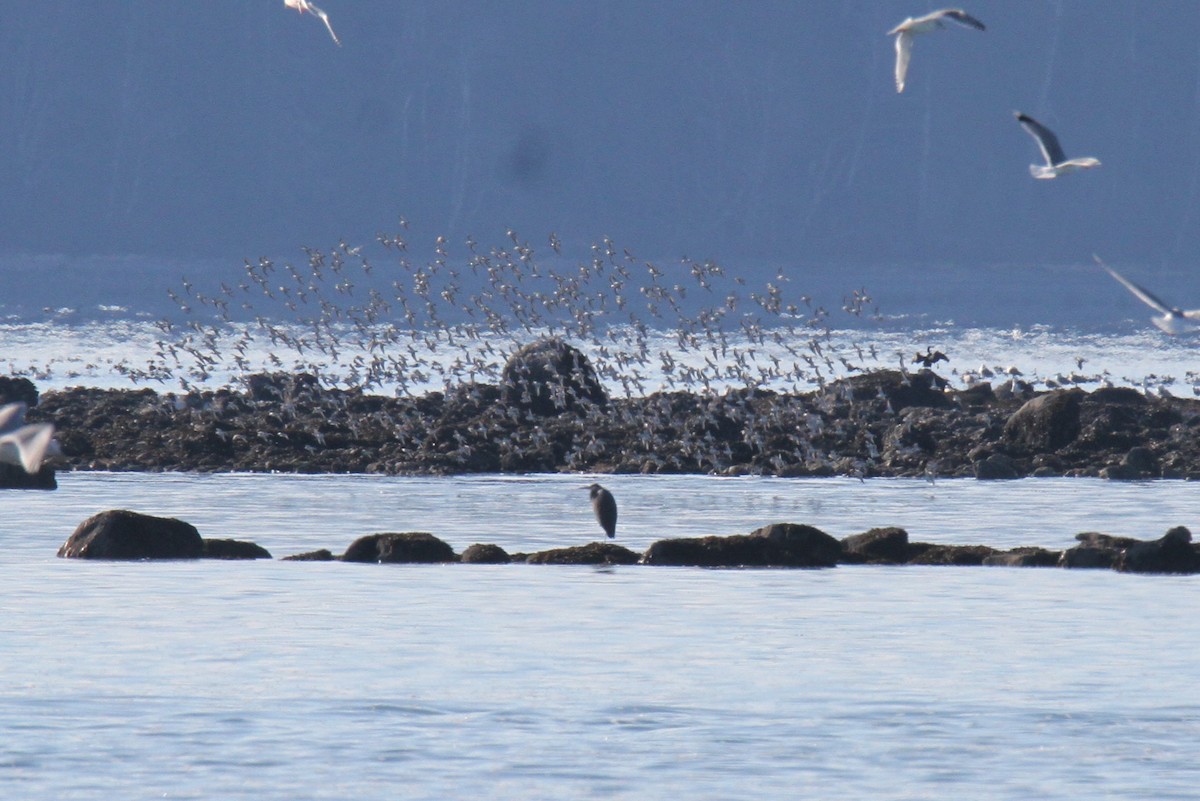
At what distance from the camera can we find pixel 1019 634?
67.7 ft

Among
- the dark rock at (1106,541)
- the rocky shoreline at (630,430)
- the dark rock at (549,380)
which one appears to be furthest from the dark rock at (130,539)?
the dark rock at (549,380)

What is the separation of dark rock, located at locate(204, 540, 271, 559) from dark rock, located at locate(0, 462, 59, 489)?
12.3m

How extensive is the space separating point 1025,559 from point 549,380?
26130 mm

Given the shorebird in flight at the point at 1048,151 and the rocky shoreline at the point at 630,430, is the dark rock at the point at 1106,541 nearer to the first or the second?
the shorebird in flight at the point at 1048,151

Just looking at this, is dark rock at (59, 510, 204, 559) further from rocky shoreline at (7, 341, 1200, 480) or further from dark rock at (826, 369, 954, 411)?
dark rock at (826, 369, 954, 411)

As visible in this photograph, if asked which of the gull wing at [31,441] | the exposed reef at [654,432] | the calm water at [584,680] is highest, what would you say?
the exposed reef at [654,432]

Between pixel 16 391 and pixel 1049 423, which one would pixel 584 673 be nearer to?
pixel 1049 423

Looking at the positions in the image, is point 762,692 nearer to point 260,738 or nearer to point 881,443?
point 260,738

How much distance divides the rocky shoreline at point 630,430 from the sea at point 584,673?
1086 centimetres

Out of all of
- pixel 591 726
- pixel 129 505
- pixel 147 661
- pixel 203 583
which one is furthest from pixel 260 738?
pixel 129 505

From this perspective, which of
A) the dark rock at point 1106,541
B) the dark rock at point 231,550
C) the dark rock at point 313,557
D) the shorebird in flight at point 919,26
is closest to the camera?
the shorebird in flight at point 919,26

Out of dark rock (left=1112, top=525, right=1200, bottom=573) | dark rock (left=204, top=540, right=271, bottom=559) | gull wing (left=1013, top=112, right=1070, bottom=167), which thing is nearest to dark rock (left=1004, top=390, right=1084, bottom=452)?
dark rock (left=1112, top=525, right=1200, bottom=573)

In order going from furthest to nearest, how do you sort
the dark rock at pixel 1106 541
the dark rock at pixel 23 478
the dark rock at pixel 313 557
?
the dark rock at pixel 23 478 < the dark rock at pixel 1106 541 < the dark rock at pixel 313 557

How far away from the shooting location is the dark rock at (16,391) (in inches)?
2015
